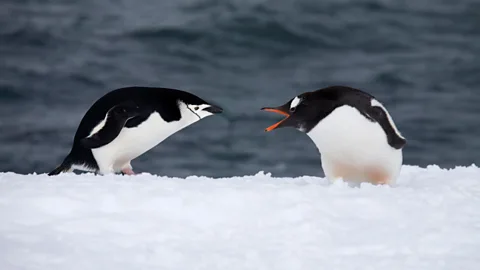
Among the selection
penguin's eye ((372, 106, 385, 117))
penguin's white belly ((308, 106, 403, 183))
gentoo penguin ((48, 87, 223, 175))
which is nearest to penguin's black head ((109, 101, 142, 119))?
gentoo penguin ((48, 87, 223, 175))

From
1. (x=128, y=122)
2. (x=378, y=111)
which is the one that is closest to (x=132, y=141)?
(x=128, y=122)

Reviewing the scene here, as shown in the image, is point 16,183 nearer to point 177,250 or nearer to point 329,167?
point 177,250

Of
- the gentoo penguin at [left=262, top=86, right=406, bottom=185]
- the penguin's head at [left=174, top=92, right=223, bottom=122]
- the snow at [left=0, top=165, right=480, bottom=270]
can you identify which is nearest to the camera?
the snow at [left=0, top=165, right=480, bottom=270]

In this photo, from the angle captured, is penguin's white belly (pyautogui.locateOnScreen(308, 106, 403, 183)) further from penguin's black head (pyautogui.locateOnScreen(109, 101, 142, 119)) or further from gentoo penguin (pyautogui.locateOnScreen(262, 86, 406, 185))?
penguin's black head (pyautogui.locateOnScreen(109, 101, 142, 119))

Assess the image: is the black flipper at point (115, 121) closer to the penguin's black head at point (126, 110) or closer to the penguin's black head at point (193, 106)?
the penguin's black head at point (126, 110)

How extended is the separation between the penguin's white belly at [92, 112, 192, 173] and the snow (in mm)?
1163

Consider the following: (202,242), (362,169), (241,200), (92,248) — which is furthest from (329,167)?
(92,248)

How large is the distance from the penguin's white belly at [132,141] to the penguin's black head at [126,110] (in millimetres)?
89

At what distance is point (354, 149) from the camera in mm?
4648

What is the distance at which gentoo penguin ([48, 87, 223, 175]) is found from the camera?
5.48 m

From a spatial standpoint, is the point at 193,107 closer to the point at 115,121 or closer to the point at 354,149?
the point at 115,121

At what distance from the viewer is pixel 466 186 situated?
4.65 meters

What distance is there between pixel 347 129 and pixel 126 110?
160 centimetres

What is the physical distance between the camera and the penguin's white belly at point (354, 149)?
4.60 meters
